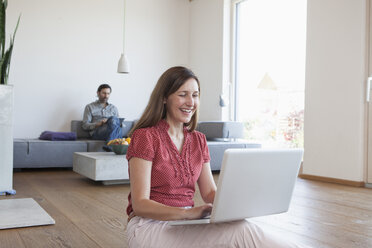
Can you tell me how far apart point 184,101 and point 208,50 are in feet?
18.7

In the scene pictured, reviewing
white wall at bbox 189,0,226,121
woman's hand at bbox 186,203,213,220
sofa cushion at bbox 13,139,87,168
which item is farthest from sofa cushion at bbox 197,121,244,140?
woman's hand at bbox 186,203,213,220

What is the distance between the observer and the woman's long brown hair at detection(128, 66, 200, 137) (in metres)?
1.42

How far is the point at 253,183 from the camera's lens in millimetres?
1227

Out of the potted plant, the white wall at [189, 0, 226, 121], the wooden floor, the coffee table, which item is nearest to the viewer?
the wooden floor

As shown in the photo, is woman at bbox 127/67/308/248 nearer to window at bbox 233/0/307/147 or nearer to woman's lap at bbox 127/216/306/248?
woman's lap at bbox 127/216/306/248

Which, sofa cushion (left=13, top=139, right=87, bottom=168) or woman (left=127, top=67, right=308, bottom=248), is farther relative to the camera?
sofa cushion (left=13, top=139, right=87, bottom=168)

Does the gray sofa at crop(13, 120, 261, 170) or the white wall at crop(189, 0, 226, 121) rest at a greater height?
the white wall at crop(189, 0, 226, 121)

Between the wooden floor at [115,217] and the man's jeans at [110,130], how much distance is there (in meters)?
1.29

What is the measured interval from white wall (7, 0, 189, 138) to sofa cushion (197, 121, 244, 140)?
160 cm

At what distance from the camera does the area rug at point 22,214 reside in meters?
2.42

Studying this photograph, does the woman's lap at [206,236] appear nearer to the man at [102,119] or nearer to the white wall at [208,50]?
the man at [102,119]

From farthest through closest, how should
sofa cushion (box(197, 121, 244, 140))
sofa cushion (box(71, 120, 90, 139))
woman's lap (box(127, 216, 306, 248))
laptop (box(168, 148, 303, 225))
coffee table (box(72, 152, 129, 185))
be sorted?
1. sofa cushion (box(71, 120, 90, 139))
2. sofa cushion (box(197, 121, 244, 140))
3. coffee table (box(72, 152, 129, 185))
4. woman's lap (box(127, 216, 306, 248))
5. laptop (box(168, 148, 303, 225))

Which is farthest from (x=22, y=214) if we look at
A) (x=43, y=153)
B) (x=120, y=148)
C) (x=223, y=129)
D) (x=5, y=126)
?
(x=223, y=129)

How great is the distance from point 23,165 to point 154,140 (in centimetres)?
413
